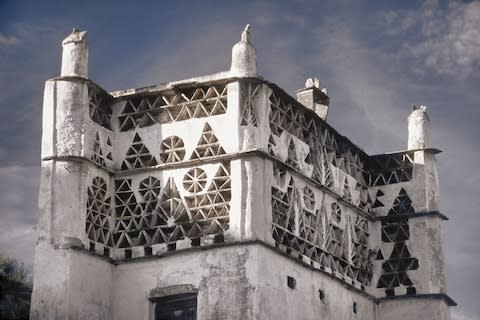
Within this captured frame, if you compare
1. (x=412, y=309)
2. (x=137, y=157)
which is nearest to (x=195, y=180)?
(x=137, y=157)

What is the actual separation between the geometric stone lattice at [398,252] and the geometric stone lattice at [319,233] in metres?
0.78

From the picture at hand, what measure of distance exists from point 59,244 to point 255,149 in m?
7.64

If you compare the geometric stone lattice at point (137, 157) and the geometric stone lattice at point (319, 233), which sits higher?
the geometric stone lattice at point (137, 157)

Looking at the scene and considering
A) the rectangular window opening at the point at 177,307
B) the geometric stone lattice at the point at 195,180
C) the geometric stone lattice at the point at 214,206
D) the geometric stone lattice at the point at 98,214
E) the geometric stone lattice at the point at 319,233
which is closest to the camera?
the rectangular window opening at the point at 177,307

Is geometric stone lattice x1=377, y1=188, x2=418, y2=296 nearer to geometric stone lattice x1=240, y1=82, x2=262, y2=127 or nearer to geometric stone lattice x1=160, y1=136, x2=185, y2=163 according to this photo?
geometric stone lattice x1=240, y1=82, x2=262, y2=127

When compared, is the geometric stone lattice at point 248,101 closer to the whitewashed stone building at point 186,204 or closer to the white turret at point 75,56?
the whitewashed stone building at point 186,204

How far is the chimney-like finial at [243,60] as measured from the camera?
146 ft

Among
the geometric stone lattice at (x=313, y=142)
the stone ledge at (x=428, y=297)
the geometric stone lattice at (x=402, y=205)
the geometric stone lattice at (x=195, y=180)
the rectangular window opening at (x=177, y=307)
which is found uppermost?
the geometric stone lattice at (x=313, y=142)

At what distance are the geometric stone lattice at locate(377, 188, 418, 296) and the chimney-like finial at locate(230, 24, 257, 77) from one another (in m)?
11.7

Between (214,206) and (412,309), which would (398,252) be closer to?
(412,309)

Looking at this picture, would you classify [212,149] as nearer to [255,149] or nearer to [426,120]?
[255,149]

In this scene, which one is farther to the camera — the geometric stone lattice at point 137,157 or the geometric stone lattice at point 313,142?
the geometric stone lattice at point 137,157

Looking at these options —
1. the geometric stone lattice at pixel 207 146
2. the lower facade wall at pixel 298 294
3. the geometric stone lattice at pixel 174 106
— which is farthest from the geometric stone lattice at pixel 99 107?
the lower facade wall at pixel 298 294

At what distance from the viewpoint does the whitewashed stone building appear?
140ft
